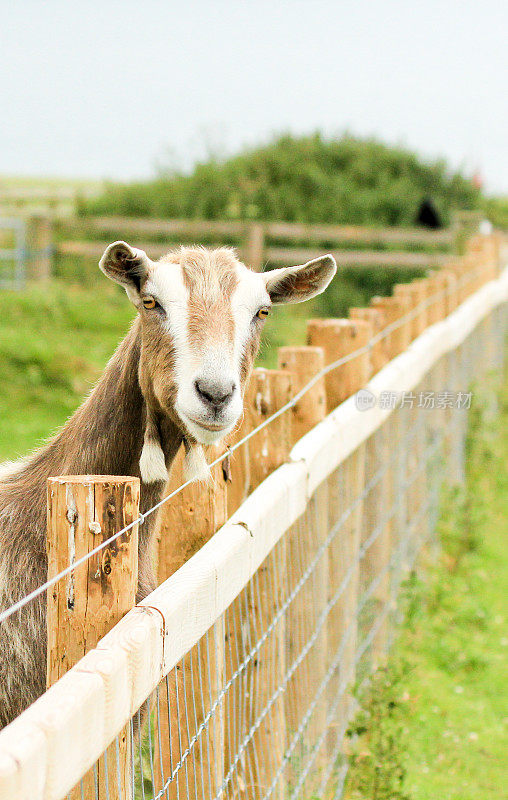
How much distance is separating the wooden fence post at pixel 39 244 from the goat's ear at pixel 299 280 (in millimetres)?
11916

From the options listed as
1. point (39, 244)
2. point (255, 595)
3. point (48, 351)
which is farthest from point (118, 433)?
point (39, 244)

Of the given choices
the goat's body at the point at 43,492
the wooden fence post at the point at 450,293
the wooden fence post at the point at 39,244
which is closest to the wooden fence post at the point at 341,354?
the goat's body at the point at 43,492

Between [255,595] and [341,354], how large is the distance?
1.41 metres

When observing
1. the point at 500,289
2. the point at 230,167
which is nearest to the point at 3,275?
the point at 230,167

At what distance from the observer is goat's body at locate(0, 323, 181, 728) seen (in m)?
2.79

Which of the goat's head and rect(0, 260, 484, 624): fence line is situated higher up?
the goat's head

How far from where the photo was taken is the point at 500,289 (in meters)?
10.4

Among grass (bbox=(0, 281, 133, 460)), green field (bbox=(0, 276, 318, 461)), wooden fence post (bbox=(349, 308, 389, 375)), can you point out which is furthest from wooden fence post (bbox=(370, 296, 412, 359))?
grass (bbox=(0, 281, 133, 460))

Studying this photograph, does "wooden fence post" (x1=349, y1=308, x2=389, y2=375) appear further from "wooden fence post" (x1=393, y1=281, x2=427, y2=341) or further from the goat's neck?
the goat's neck

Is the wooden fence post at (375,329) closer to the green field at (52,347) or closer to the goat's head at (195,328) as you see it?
the goat's head at (195,328)

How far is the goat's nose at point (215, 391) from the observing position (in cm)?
263

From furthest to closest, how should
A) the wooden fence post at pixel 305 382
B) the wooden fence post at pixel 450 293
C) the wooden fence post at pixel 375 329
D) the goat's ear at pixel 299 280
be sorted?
the wooden fence post at pixel 450 293 < the wooden fence post at pixel 375 329 < the wooden fence post at pixel 305 382 < the goat's ear at pixel 299 280

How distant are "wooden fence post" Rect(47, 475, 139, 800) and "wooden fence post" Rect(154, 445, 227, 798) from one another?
59 centimetres

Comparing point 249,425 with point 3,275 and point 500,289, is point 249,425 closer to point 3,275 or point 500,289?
point 500,289
